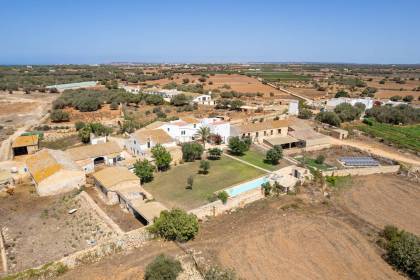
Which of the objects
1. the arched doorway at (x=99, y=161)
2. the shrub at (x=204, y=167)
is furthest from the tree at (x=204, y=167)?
the arched doorway at (x=99, y=161)

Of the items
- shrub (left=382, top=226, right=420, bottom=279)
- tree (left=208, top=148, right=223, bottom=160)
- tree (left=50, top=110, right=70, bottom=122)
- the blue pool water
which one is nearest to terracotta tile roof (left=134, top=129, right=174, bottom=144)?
Answer: tree (left=208, top=148, right=223, bottom=160)

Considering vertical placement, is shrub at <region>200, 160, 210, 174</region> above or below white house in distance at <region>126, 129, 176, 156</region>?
below

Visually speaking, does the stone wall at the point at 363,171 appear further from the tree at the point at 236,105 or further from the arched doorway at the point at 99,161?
the tree at the point at 236,105

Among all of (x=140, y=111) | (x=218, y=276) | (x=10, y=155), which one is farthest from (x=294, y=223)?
(x=140, y=111)

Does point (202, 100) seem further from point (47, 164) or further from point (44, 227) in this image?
point (44, 227)

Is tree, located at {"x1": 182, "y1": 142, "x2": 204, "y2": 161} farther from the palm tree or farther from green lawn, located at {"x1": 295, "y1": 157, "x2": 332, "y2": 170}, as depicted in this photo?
green lawn, located at {"x1": 295, "y1": 157, "x2": 332, "y2": 170}
